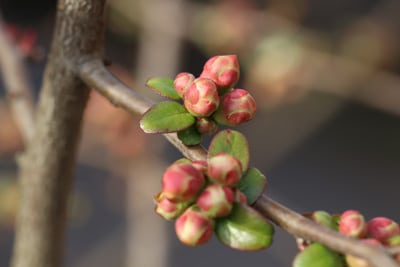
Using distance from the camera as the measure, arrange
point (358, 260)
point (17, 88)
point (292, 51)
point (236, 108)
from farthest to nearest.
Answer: point (292, 51) < point (17, 88) < point (236, 108) < point (358, 260)

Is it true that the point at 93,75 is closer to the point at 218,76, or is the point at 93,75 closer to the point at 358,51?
the point at 218,76

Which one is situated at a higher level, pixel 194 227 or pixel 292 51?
pixel 194 227

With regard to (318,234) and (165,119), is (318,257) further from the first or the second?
(165,119)

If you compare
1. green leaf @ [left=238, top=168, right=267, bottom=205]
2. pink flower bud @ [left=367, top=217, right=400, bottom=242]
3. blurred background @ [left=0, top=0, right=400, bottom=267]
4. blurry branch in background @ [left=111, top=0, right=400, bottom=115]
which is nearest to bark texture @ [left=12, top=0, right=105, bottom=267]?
green leaf @ [left=238, top=168, right=267, bottom=205]

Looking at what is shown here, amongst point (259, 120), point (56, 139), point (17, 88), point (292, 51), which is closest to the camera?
point (56, 139)

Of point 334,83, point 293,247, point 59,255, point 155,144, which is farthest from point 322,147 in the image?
point 59,255

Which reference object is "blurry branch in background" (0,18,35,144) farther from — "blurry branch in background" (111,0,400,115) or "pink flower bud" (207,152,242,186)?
"blurry branch in background" (111,0,400,115)

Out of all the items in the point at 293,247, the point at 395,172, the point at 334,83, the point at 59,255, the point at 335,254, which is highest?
the point at 335,254

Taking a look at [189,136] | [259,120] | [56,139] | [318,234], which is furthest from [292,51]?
[318,234]
